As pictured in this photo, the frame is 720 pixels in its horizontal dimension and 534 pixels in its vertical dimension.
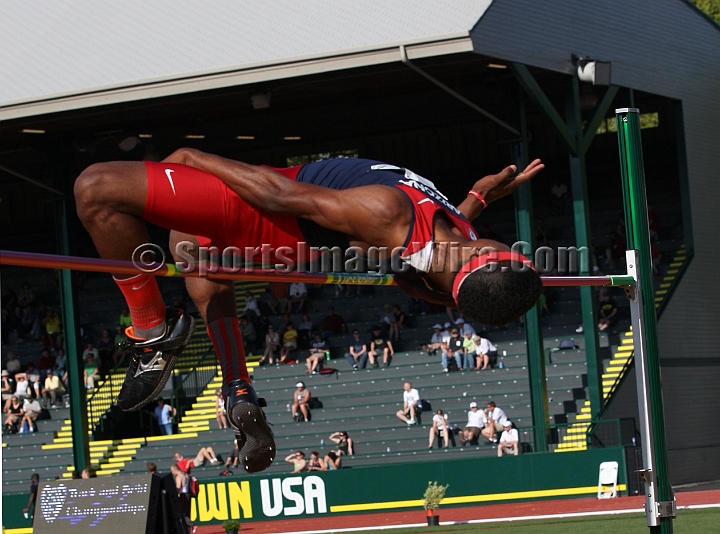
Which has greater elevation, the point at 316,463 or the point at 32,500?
the point at 316,463

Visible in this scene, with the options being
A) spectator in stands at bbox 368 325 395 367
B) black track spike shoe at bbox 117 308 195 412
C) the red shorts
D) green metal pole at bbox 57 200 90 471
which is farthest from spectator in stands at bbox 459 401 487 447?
the red shorts

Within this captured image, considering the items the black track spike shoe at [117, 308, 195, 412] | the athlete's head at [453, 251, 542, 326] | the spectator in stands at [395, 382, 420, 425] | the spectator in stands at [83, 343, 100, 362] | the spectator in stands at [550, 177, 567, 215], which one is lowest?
the spectator in stands at [395, 382, 420, 425]

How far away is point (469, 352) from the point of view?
1836 centimetres

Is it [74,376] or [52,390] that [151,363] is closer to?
[74,376]

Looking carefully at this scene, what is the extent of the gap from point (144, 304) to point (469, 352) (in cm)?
1407

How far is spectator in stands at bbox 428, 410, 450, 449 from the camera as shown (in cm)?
1706

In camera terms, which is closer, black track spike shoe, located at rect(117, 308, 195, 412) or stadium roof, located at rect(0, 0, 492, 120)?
black track spike shoe, located at rect(117, 308, 195, 412)

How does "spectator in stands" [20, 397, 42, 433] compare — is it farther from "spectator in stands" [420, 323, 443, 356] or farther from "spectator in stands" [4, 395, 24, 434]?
"spectator in stands" [420, 323, 443, 356]

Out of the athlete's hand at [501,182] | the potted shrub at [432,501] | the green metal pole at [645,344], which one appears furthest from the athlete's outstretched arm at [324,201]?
the potted shrub at [432,501]

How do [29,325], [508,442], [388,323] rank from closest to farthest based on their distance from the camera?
[508,442]
[388,323]
[29,325]

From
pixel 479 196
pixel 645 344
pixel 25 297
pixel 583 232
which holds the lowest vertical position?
pixel 645 344

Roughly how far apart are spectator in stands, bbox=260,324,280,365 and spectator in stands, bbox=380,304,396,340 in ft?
6.17

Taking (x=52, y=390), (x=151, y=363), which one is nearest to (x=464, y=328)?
(x=52, y=390)

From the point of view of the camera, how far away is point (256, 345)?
20969 mm
